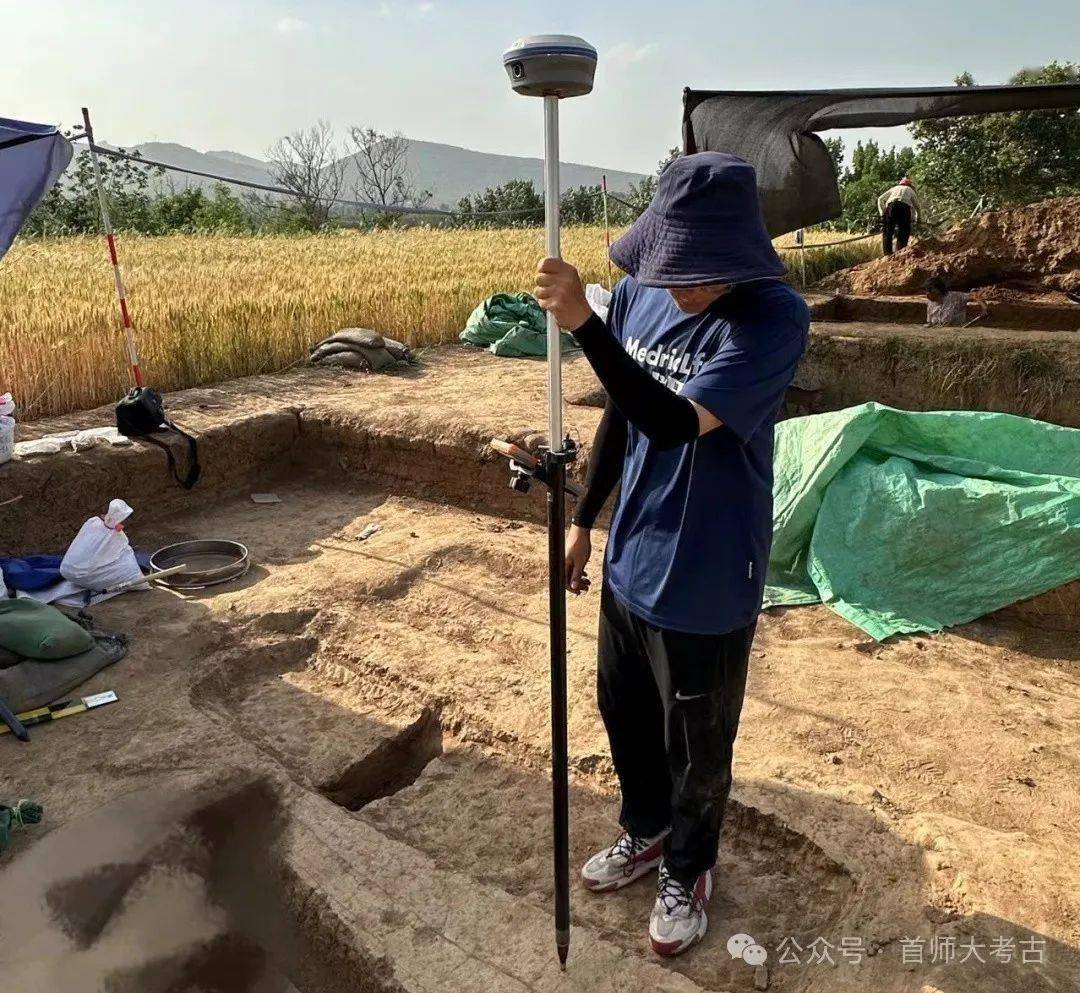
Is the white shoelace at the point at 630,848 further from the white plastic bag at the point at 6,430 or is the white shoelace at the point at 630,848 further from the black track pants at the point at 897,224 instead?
the black track pants at the point at 897,224

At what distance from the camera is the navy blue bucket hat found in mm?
1697

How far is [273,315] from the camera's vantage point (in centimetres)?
838

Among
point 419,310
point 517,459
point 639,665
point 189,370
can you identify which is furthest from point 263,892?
point 419,310

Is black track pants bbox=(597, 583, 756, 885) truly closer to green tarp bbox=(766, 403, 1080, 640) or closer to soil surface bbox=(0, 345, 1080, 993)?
soil surface bbox=(0, 345, 1080, 993)

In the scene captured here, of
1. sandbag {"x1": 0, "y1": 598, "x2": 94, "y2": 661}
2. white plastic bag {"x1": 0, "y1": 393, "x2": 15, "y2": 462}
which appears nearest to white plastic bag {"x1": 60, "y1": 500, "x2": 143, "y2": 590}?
sandbag {"x1": 0, "y1": 598, "x2": 94, "y2": 661}

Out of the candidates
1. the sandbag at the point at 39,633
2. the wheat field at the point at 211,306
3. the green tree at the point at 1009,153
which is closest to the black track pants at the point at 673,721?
the sandbag at the point at 39,633

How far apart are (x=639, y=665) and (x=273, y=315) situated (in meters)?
7.09

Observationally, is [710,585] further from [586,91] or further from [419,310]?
[419,310]

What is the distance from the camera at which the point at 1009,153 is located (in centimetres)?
1758

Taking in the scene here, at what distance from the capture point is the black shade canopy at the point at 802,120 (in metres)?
5.08

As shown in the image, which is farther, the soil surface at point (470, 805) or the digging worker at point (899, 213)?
the digging worker at point (899, 213)

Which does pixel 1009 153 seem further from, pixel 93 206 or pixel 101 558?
pixel 93 206

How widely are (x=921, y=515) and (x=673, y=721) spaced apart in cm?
250

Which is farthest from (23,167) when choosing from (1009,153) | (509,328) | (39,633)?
(1009,153)
